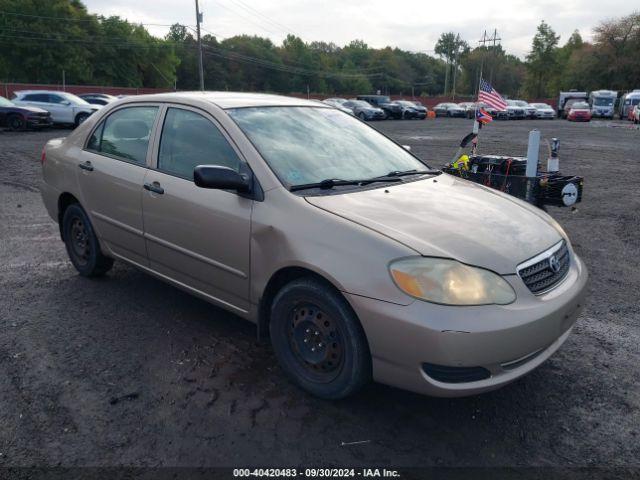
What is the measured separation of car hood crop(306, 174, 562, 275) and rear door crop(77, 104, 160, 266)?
161cm

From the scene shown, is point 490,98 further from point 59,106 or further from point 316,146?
point 59,106

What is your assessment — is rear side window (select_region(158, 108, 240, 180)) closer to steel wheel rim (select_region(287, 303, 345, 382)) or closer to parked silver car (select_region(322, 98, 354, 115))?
steel wheel rim (select_region(287, 303, 345, 382))

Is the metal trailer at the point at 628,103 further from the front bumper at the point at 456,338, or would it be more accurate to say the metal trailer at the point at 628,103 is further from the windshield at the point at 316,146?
the front bumper at the point at 456,338

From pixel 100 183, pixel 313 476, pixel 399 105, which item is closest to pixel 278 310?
pixel 313 476

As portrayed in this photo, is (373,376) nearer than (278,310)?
Yes

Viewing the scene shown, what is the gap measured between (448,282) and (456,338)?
28cm

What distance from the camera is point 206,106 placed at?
12.3 feet

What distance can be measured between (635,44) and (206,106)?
268ft

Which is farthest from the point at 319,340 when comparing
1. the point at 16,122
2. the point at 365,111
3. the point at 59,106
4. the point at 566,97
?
the point at 566,97

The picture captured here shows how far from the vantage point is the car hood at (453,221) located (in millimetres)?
2779

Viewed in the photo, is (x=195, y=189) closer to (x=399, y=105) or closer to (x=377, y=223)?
(x=377, y=223)

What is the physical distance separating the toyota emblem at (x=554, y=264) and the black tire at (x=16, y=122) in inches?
847

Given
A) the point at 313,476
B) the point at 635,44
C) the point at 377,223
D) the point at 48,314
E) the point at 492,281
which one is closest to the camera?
the point at 313,476

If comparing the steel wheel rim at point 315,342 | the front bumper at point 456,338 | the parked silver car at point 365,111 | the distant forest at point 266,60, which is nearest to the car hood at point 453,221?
the front bumper at point 456,338
